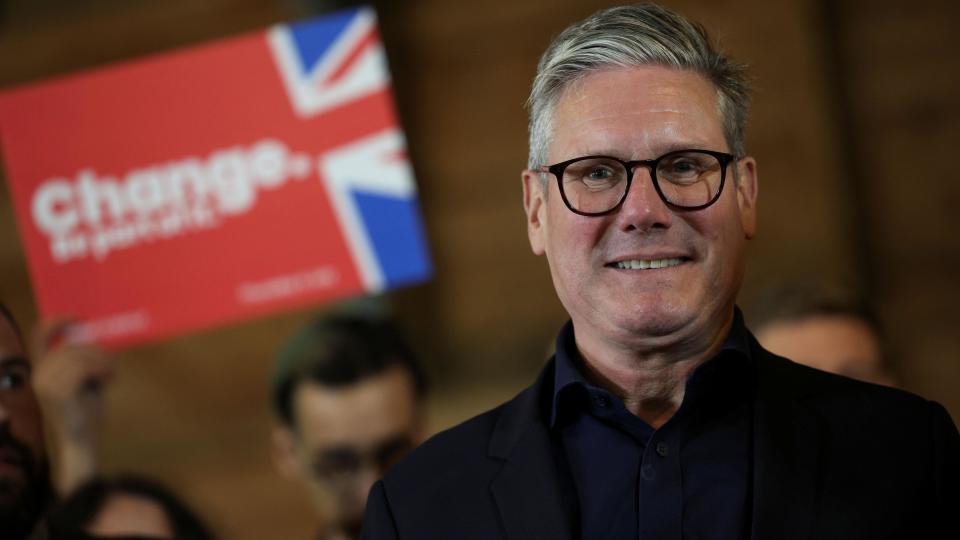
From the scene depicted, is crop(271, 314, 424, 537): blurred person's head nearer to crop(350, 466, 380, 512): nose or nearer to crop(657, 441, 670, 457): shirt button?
crop(350, 466, 380, 512): nose

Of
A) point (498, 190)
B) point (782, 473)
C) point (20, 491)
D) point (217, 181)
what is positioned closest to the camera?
point (782, 473)

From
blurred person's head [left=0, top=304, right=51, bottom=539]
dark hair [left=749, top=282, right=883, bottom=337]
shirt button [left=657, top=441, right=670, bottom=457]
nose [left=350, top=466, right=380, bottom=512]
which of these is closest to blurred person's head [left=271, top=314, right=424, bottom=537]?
nose [left=350, top=466, right=380, bottom=512]

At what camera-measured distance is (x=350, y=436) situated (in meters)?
2.74

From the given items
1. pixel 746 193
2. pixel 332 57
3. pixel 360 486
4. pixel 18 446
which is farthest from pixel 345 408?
pixel 746 193

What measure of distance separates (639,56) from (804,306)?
132cm

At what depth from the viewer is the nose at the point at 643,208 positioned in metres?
1.21

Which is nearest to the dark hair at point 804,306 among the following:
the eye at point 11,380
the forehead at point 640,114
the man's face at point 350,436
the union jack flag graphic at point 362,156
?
the union jack flag graphic at point 362,156

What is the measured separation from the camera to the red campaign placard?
238cm

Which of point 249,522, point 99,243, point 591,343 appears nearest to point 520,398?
point 591,343

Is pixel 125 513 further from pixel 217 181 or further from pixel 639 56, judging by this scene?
pixel 639 56

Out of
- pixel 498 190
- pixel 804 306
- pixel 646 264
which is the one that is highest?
pixel 646 264

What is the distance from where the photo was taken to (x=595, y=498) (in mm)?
1254

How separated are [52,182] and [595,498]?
1.51 metres

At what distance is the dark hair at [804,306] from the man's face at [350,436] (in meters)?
0.77
